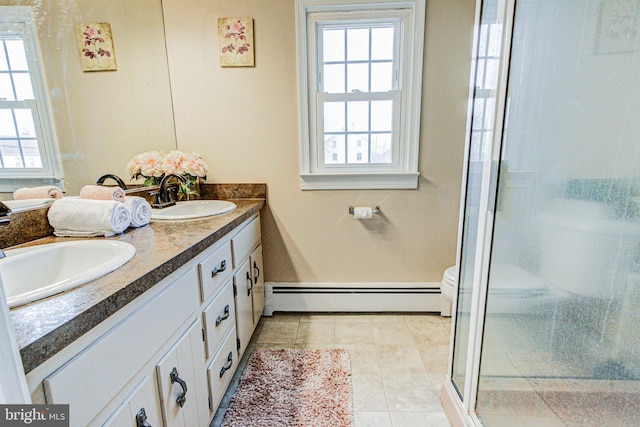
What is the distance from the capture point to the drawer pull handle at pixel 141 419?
0.76 metres

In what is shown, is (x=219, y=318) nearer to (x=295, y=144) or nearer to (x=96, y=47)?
(x=295, y=144)

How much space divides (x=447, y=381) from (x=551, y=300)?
803 millimetres

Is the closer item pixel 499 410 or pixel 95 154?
pixel 499 410

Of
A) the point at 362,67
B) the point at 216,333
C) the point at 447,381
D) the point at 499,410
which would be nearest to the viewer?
the point at 499,410

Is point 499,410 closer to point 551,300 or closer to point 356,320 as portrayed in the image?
point 551,300

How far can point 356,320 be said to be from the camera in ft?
7.19

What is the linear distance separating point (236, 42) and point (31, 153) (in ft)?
4.29

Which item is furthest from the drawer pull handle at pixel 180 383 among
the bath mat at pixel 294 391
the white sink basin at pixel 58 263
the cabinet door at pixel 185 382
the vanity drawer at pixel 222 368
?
the bath mat at pixel 294 391

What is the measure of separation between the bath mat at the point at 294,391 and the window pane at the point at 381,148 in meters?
1.25

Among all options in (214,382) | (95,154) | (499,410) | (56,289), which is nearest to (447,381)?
(499,410)

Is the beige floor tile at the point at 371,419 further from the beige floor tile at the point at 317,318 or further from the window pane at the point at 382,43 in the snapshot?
the window pane at the point at 382,43

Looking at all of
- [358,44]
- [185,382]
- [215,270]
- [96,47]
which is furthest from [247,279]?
[358,44]

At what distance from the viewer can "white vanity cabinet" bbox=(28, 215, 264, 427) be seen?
1.97ft

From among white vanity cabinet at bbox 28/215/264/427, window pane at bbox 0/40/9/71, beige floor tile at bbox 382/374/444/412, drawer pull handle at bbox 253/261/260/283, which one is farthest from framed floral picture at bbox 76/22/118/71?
beige floor tile at bbox 382/374/444/412
